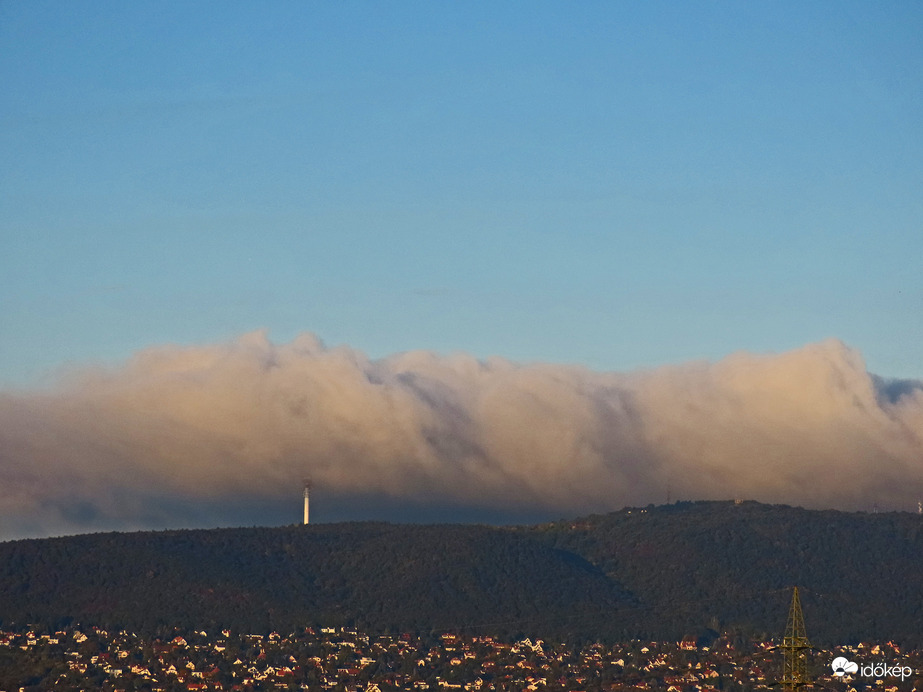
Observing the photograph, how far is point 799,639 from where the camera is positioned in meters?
136
